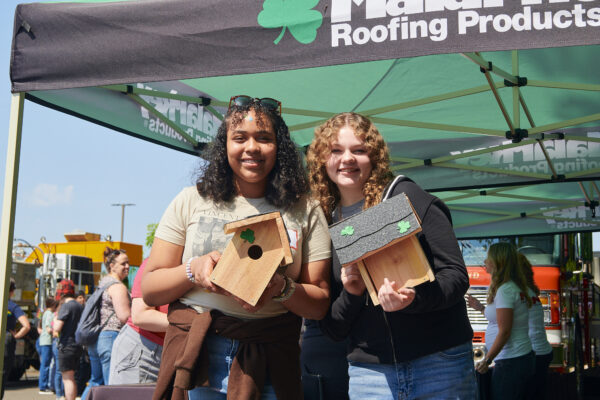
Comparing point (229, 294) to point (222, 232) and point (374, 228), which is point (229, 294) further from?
point (374, 228)

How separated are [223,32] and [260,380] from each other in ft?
4.80

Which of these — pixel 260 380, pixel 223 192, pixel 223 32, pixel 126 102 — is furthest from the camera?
pixel 126 102

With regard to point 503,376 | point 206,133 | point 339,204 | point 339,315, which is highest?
point 206,133

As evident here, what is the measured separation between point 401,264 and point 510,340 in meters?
3.46

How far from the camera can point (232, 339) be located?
2.38 metres

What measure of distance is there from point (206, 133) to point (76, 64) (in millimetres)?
3024

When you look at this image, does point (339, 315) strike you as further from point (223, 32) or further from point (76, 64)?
point (76, 64)

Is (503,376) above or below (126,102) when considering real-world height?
below

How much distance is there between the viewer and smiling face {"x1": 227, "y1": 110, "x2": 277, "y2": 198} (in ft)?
8.23

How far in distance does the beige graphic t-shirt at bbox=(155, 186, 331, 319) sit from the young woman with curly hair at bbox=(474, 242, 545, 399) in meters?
3.16

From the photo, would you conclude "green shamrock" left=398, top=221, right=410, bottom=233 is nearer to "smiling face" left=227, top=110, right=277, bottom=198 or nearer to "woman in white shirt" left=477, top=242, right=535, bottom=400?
"smiling face" left=227, top=110, right=277, bottom=198

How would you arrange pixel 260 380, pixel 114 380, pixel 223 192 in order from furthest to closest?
pixel 114 380, pixel 223 192, pixel 260 380

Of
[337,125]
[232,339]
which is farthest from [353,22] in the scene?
[232,339]

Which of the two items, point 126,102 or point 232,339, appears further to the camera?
point 126,102
